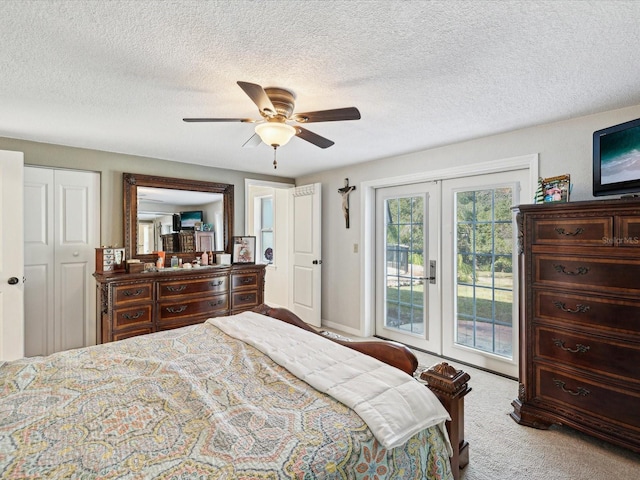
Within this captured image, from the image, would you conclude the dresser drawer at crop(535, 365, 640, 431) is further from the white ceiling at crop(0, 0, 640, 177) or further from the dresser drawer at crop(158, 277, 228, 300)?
the dresser drawer at crop(158, 277, 228, 300)

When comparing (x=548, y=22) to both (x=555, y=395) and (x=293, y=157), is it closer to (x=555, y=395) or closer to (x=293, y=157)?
(x=555, y=395)

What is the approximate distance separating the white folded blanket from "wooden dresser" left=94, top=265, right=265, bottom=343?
1.82m

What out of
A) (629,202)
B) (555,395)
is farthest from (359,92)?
(555,395)

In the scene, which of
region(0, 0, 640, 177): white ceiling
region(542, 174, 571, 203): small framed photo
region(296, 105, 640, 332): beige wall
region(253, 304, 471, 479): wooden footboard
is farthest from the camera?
region(296, 105, 640, 332): beige wall

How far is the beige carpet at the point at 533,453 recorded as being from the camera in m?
1.88

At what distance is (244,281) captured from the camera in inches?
163

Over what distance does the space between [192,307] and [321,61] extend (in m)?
2.94

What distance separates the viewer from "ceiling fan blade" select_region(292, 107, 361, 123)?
6.20ft

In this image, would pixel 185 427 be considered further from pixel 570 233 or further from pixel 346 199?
pixel 346 199

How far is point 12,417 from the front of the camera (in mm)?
1210

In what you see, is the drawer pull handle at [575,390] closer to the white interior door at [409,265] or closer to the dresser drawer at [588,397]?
the dresser drawer at [588,397]

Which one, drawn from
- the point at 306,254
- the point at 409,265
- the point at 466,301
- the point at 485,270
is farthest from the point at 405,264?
the point at 306,254

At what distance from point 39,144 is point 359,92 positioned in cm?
320

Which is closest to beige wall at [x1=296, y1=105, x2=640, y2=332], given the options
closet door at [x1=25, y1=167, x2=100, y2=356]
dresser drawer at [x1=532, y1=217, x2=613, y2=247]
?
dresser drawer at [x1=532, y1=217, x2=613, y2=247]
